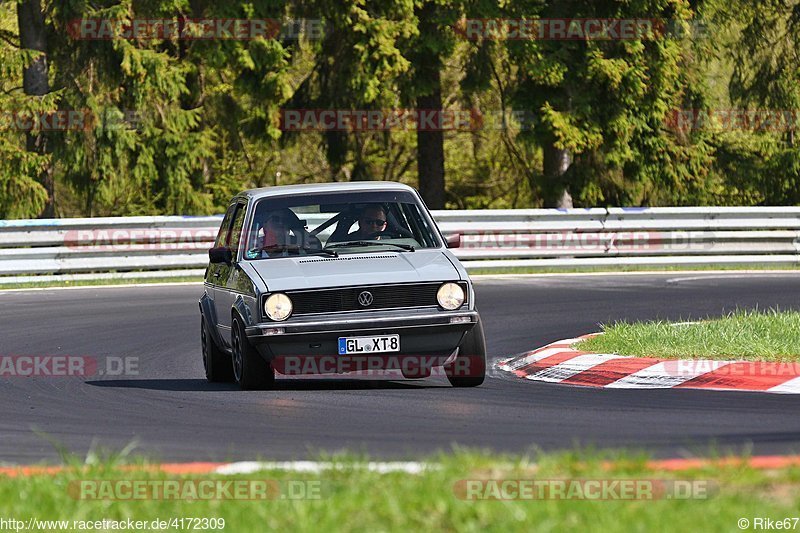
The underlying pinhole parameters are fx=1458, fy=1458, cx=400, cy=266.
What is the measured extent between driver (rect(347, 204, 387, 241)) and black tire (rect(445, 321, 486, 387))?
4.16 ft

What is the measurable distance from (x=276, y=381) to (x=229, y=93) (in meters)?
22.5

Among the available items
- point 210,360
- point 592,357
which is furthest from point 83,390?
point 592,357

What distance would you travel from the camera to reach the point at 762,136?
1267 inches

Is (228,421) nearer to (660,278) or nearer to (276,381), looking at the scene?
(276,381)

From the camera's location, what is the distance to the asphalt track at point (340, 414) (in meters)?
7.81

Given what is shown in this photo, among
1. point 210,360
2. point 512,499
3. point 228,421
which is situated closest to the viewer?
point 512,499

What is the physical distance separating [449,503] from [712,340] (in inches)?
260

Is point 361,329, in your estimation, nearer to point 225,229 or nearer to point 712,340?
point 225,229

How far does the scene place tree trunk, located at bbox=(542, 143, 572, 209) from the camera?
30375mm

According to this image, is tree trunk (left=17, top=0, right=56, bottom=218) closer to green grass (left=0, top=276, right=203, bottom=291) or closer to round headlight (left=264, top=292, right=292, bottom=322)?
green grass (left=0, top=276, right=203, bottom=291)

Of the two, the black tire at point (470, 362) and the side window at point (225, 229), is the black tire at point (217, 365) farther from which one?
the black tire at point (470, 362)

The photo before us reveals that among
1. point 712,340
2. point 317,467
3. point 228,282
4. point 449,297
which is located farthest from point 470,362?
point 317,467

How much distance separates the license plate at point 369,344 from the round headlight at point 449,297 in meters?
0.41

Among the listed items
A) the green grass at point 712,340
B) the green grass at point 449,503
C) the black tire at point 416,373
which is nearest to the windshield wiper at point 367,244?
the black tire at point 416,373
